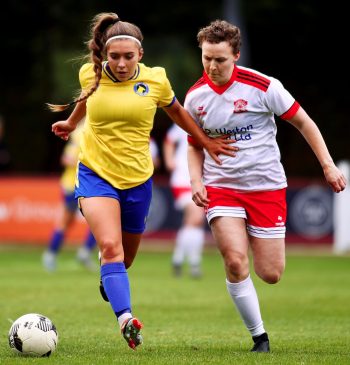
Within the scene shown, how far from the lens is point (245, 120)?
318 inches

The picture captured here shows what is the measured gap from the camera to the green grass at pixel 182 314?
25.4ft

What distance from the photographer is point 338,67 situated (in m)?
30.4

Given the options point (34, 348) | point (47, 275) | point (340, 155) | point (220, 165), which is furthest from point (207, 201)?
point (340, 155)

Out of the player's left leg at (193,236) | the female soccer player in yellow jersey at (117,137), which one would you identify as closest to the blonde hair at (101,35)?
the female soccer player in yellow jersey at (117,137)

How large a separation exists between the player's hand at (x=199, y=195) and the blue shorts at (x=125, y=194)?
15.7 inches

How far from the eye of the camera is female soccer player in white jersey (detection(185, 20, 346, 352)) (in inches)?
312

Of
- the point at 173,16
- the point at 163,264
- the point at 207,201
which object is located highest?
the point at 173,16

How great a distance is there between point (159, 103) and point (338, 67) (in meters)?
22.8

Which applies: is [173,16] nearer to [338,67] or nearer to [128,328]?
[338,67]

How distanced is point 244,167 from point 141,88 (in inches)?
37.6

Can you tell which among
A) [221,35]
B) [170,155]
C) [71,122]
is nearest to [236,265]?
[221,35]

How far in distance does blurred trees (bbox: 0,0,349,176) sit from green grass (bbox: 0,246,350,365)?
39.8ft

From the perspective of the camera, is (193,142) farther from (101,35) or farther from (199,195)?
(101,35)

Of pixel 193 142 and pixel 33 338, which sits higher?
pixel 193 142
